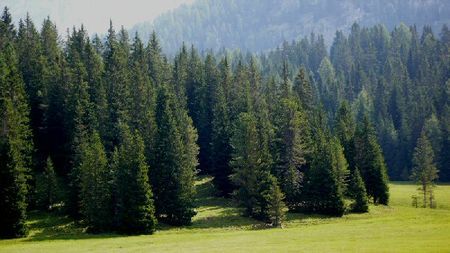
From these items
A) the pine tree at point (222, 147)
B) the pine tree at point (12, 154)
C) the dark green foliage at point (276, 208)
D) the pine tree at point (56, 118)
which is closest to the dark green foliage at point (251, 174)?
the dark green foliage at point (276, 208)

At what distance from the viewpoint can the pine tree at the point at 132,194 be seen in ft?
229

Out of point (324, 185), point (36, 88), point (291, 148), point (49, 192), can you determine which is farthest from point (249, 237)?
point (36, 88)

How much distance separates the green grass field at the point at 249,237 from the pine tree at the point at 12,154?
10.9ft

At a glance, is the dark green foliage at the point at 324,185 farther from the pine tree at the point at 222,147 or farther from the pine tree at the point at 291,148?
the pine tree at the point at 222,147

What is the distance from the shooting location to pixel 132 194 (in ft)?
234

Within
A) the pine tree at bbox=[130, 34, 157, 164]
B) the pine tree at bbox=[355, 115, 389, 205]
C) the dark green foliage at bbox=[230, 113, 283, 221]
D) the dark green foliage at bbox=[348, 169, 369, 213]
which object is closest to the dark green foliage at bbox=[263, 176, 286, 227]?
the dark green foliage at bbox=[230, 113, 283, 221]

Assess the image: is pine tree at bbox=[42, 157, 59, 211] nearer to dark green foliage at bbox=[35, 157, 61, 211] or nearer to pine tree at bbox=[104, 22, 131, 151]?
dark green foliage at bbox=[35, 157, 61, 211]

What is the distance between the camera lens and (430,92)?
6703 inches

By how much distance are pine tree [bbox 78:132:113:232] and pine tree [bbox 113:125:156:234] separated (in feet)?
4.65

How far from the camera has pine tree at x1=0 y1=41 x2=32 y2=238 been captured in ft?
216

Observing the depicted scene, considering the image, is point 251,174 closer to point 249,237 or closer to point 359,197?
point 359,197

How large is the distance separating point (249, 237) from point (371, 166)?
44.9m

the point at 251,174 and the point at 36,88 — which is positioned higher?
the point at 36,88

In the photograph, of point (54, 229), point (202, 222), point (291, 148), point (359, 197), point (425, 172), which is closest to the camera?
point (54, 229)
